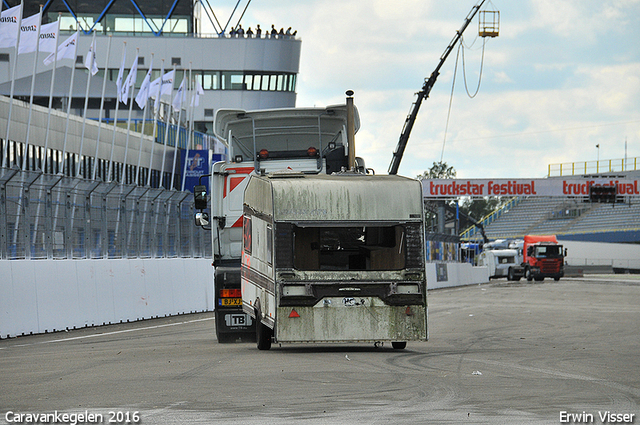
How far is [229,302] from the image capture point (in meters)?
16.4

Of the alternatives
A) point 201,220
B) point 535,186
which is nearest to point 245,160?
point 201,220

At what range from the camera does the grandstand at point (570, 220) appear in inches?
3819

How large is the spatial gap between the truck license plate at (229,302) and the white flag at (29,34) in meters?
22.2

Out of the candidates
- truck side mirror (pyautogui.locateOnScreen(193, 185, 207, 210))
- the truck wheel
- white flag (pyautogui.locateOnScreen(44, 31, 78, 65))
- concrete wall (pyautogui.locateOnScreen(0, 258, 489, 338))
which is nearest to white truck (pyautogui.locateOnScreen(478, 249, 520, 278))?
white flag (pyautogui.locateOnScreen(44, 31, 78, 65))

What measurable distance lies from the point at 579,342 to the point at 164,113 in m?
65.6

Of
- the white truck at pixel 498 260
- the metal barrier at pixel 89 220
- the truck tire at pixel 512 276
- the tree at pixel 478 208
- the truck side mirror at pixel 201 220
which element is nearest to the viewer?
the truck side mirror at pixel 201 220

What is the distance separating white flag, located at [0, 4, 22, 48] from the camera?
33375 mm

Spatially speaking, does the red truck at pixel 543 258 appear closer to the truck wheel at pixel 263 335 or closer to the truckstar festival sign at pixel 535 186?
the truckstar festival sign at pixel 535 186

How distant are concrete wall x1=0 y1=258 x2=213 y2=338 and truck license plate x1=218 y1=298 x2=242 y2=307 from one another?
4379 millimetres

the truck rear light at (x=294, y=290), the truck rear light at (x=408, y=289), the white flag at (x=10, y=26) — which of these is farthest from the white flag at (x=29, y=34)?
the truck rear light at (x=408, y=289)

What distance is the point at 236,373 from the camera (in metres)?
11.7

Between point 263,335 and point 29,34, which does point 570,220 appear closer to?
point 29,34

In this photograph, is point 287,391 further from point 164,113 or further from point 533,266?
point 164,113

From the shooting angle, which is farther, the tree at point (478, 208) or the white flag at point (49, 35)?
the tree at point (478, 208)
